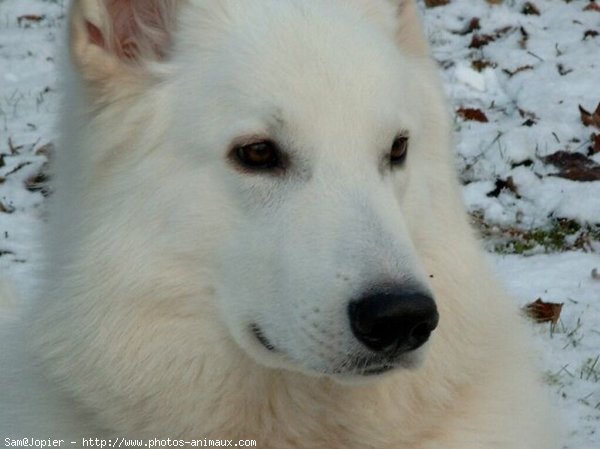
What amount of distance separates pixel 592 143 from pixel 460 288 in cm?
373

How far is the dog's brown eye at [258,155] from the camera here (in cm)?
338

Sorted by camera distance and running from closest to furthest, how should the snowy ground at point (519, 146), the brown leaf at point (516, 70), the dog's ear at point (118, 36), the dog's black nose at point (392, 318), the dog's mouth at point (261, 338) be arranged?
the dog's black nose at point (392, 318), the dog's mouth at point (261, 338), the dog's ear at point (118, 36), the snowy ground at point (519, 146), the brown leaf at point (516, 70)

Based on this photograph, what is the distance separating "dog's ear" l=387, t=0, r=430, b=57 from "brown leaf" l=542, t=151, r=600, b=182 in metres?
3.02

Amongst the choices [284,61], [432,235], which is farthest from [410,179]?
[284,61]

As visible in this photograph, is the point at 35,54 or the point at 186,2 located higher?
the point at 186,2

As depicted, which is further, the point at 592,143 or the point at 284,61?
the point at 592,143

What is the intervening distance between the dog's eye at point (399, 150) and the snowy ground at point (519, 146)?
1171 millimetres

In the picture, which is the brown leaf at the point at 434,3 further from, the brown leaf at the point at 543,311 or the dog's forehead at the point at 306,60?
the dog's forehead at the point at 306,60

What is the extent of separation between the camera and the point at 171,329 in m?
3.49

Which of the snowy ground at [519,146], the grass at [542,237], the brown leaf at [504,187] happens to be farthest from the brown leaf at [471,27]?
the grass at [542,237]

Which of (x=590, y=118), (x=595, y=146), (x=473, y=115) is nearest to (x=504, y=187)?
(x=595, y=146)

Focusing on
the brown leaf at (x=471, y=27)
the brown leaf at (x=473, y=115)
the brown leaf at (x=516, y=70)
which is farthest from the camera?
the brown leaf at (x=471, y=27)

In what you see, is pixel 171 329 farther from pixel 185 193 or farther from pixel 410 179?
pixel 410 179

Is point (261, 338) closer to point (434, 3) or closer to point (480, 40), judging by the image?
point (480, 40)
